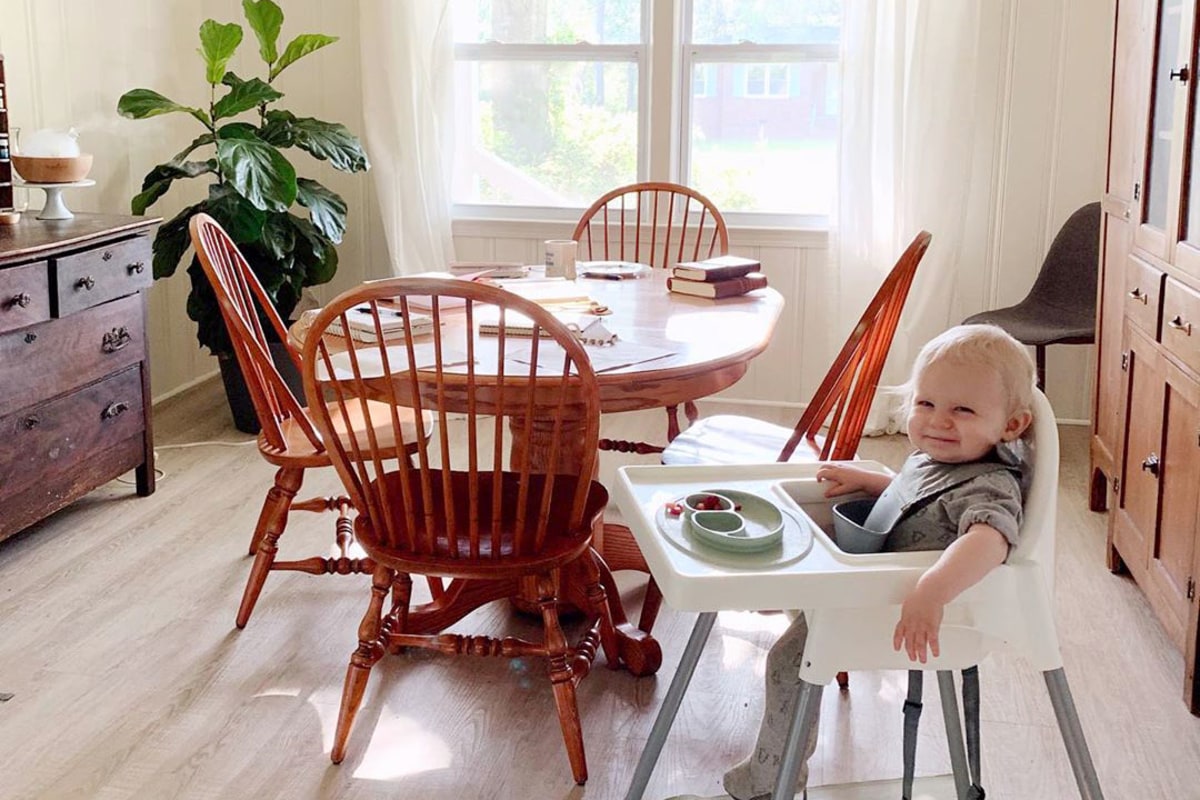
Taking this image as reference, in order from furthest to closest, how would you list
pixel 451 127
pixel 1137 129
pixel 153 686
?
pixel 451 127 → pixel 1137 129 → pixel 153 686

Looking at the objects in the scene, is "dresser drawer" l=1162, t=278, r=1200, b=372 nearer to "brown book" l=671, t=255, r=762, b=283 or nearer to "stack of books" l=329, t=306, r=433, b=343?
"brown book" l=671, t=255, r=762, b=283

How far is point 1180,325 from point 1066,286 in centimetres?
156

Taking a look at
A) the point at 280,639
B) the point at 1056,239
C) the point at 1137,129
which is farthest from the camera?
the point at 1056,239

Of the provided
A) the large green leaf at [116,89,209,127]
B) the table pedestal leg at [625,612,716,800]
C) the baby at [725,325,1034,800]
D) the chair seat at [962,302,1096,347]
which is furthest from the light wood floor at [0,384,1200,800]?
the large green leaf at [116,89,209,127]

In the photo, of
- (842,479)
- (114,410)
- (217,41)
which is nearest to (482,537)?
(842,479)

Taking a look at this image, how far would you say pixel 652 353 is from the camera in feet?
7.70

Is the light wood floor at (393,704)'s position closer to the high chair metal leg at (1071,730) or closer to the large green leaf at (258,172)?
the high chair metal leg at (1071,730)

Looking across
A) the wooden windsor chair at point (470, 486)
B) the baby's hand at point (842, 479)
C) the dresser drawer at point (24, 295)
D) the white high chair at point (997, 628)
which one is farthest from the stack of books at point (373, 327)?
the white high chair at point (997, 628)

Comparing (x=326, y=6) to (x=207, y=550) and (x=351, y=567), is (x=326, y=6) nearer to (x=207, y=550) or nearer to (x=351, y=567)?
(x=207, y=550)

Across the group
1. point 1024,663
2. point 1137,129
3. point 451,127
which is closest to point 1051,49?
point 1137,129

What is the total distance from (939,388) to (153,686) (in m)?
1.66

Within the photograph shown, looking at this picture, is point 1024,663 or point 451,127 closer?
point 1024,663

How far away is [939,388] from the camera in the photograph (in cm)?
161

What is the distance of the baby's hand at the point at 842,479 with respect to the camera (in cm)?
176
